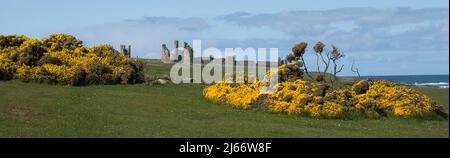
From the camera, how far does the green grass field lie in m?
22.8

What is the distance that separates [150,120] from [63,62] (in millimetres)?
17822

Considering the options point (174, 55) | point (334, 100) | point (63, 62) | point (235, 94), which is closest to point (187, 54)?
point (174, 55)

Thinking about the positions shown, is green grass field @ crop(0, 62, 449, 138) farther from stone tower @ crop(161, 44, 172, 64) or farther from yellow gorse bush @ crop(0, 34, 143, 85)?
stone tower @ crop(161, 44, 172, 64)

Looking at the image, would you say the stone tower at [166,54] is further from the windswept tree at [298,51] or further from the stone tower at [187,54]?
the windswept tree at [298,51]

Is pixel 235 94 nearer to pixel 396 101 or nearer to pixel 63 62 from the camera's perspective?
pixel 396 101

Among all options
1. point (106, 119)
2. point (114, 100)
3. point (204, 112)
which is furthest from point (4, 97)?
point (204, 112)

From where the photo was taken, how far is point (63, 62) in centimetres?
4200

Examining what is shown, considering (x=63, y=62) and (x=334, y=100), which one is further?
(x=63, y=62)

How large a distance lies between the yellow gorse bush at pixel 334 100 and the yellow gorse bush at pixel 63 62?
9.60 meters

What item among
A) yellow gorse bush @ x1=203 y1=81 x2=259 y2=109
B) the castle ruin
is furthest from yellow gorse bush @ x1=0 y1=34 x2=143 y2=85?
the castle ruin

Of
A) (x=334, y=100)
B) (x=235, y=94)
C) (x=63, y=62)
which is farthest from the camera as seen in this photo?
(x=63, y=62)

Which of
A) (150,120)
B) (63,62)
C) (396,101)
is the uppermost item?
(63,62)

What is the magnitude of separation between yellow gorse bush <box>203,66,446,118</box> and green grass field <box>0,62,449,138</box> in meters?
0.73

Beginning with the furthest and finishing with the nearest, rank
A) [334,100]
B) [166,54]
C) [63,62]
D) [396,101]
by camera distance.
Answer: [166,54] → [63,62] → [396,101] → [334,100]
